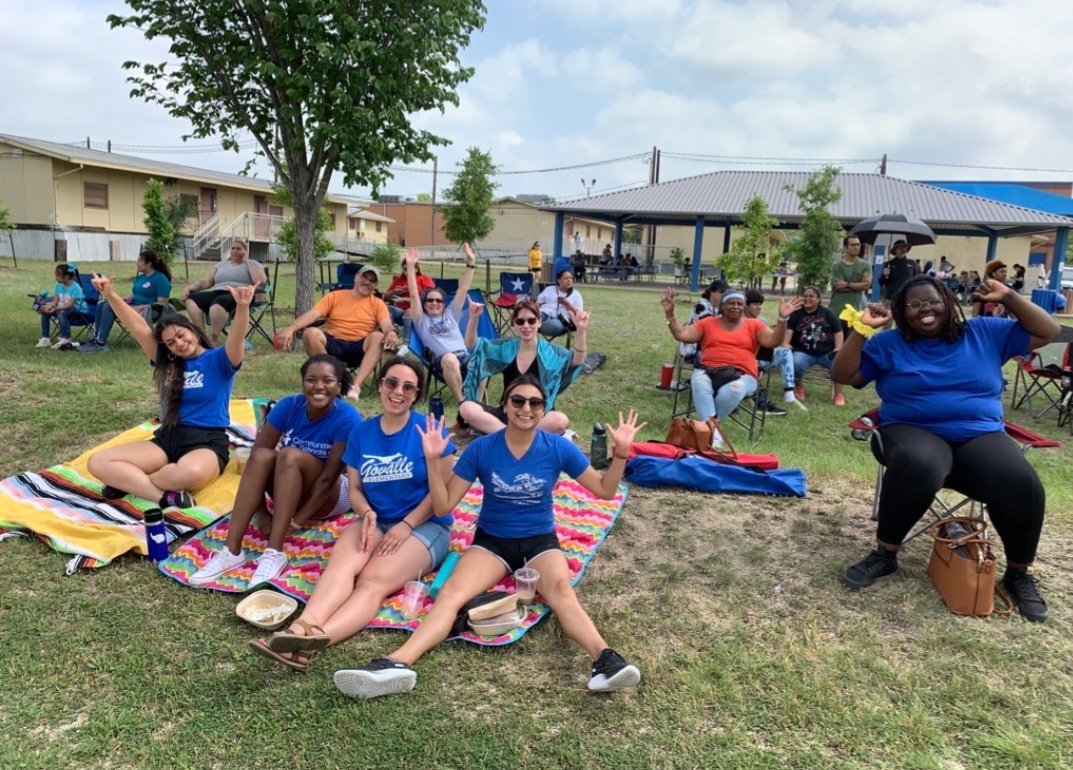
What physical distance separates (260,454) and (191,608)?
0.72 meters

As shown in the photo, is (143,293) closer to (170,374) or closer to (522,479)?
(170,374)

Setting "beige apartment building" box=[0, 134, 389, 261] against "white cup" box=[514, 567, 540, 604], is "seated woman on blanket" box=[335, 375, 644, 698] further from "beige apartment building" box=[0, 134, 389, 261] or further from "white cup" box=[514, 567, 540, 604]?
"beige apartment building" box=[0, 134, 389, 261]

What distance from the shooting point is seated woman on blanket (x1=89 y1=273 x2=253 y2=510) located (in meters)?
3.65

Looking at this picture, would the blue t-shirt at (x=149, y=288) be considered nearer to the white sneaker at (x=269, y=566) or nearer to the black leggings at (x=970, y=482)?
the white sneaker at (x=269, y=566)

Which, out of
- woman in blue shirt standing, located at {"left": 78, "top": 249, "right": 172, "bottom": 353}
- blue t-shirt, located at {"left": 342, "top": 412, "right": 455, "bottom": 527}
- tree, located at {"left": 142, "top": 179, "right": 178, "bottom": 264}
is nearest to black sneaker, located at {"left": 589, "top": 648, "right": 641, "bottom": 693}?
blue t-shirt, located at {"left": 342, "top": 412, "right": 455, "bottom": 527}

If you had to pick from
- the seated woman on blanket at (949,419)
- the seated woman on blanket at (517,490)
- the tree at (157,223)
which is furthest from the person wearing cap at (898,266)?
the tree at (157,223)

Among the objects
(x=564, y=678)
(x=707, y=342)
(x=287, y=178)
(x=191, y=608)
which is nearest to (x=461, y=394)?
(x=707, y=342)

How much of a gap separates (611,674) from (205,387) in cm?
264

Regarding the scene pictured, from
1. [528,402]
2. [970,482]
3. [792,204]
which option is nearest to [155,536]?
[528,402]

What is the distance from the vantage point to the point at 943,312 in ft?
10.4

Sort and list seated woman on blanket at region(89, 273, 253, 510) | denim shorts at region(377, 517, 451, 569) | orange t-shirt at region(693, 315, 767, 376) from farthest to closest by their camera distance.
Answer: orange t-shirt at region(693, 315, 767, 376), seated woman on blanket at region(89, 273, 253, 510), denim shorts at region(377, 517, 451, 569)

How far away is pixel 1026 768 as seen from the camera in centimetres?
209

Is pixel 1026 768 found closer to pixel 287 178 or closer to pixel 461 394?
pixel 461 394

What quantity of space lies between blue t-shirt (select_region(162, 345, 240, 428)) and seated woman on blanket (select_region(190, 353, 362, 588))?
21.6 inches
